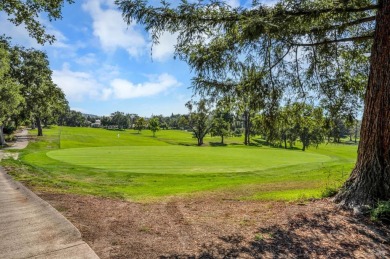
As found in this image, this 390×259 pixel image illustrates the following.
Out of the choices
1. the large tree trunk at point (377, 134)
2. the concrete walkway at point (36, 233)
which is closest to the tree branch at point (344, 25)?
the large tree trunk at point (377, 134)

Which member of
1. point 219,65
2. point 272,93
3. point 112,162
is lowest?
point 112,162

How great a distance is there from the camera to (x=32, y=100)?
37594 mm

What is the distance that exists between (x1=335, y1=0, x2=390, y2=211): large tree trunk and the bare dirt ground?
610 millimetres

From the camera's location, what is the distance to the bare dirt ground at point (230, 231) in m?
4.04

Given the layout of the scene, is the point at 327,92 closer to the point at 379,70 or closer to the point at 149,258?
the point at 379,70

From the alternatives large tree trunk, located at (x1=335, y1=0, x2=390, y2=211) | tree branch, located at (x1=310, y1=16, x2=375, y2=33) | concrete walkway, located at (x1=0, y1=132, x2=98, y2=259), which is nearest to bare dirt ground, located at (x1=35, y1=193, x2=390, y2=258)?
concrete walkway, located at (x1=0, y1=132, x2=98, y2=259)

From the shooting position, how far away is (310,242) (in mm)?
4352

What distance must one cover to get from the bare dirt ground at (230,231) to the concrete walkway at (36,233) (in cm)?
22

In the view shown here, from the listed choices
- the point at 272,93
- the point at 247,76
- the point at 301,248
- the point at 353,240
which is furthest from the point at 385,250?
the point at 247,76

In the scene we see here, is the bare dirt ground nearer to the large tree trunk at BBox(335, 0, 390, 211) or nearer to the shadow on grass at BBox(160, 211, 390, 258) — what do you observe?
the shadow on grass at BBox(160, 211, 390, 258)

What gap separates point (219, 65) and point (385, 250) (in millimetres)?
4743

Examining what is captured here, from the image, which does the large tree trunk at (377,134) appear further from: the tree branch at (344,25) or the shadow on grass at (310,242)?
the shadow on grass at (310,242)

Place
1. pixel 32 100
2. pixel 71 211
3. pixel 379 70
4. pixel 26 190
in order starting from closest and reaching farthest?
1. pixel 379 70
2. pixel 71 211
3. pixel 26 190
4. pixel 32 100

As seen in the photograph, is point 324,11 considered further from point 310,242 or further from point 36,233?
point 36,233
